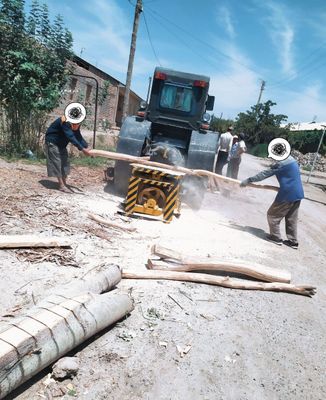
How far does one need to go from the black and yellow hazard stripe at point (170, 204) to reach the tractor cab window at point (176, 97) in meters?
2.82

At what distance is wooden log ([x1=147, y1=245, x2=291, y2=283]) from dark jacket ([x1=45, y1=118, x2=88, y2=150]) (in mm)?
3507

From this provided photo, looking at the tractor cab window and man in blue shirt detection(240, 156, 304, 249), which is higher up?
the tractor cab window

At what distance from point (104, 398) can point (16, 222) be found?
327cm

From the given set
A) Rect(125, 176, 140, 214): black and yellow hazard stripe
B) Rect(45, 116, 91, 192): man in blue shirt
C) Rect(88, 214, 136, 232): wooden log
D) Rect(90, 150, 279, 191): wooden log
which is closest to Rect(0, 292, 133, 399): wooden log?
Rect(88, 214, 136, 232): wooden log

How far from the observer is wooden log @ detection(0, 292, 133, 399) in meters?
2.32

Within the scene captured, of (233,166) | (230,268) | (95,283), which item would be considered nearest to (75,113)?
(230,268)

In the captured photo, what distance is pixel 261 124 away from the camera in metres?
41.9

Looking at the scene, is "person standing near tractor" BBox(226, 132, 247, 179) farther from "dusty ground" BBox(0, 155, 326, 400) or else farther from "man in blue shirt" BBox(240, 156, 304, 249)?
"dusty ground" BBox(0, 155, 326, 400)

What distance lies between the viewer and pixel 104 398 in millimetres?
2525

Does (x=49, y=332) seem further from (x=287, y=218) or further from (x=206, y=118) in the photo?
(x=206, y=118)

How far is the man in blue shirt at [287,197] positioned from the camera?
6625 millimetres

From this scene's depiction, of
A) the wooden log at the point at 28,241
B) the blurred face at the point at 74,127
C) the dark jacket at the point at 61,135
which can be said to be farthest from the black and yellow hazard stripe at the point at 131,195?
the wooden log at the point at 28,241

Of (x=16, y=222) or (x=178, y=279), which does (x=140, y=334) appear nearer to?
(x=178, y=279)

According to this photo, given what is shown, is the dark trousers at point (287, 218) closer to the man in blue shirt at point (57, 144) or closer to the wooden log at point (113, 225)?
the wooden log at point (113, 225)
